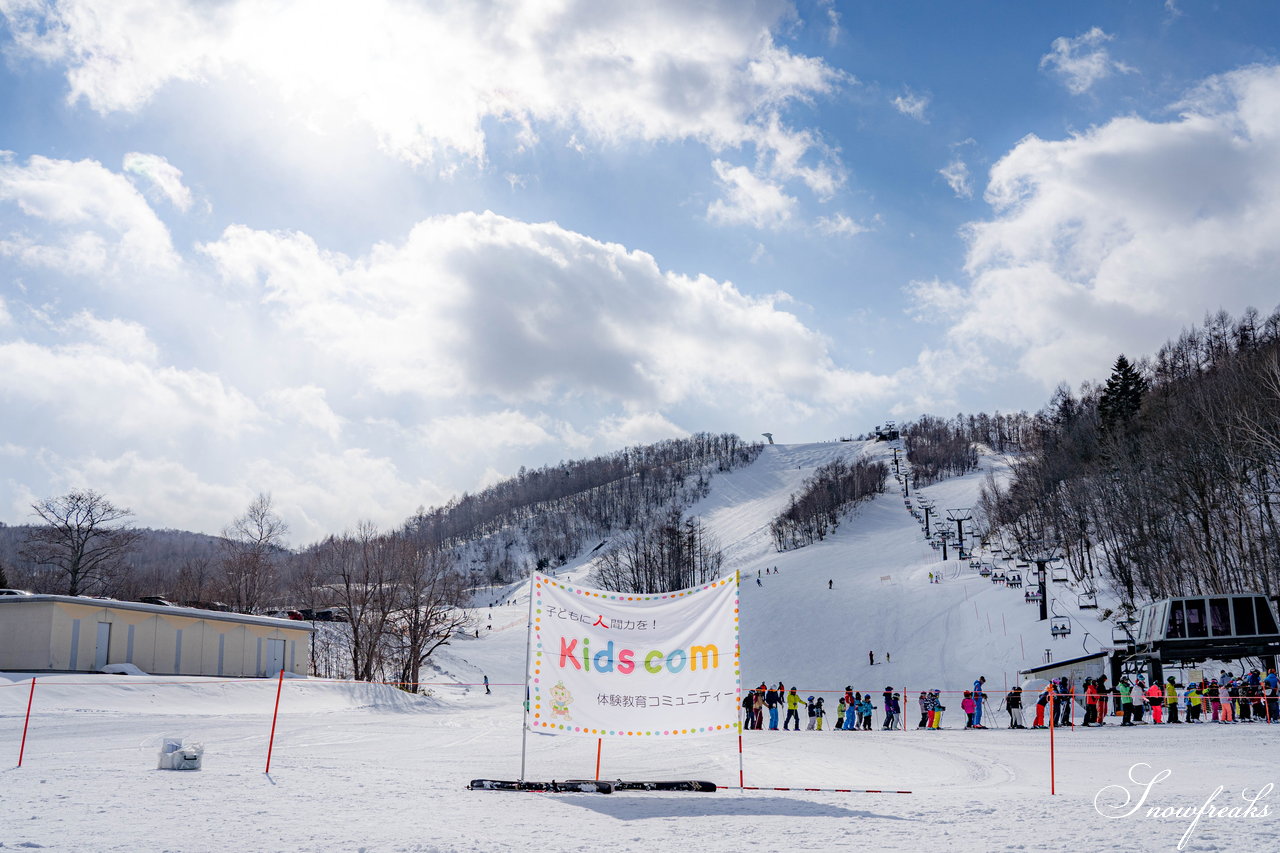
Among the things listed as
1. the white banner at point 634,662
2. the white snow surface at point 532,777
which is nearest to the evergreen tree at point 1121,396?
the white snow surface at point 532,777

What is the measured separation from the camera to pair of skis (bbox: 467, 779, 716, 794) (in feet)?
39.9

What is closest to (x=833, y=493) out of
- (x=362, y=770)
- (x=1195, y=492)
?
(x=1195, y=492)

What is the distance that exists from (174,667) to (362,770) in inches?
1162

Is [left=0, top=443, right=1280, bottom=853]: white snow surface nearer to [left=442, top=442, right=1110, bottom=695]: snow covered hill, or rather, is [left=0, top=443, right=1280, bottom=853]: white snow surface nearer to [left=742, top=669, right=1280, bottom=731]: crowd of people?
[left=742, top=669, right=1280, bottom=731]: crowd of people

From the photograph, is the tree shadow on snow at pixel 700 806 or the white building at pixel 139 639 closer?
the tree shadow on snow at pixel 700 806

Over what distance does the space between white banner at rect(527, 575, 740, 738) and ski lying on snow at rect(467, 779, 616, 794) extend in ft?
2.27

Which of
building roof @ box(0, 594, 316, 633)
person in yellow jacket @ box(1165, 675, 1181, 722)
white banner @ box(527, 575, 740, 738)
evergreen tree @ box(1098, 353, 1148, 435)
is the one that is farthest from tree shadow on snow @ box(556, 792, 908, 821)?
evergreen tree @ box(1098, 353, 1148, 435)

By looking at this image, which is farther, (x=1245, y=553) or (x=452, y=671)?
(x=452, y=671)

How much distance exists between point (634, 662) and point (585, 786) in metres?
1.75

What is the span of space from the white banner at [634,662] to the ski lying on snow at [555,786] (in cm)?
69

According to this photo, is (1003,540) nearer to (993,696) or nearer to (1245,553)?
(1245,553)

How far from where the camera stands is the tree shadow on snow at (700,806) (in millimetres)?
10484

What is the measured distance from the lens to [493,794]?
11.9 m

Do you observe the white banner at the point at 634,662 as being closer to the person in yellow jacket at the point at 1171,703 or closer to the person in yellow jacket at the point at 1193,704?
the person in yellow jacket at the point at 1193,704
